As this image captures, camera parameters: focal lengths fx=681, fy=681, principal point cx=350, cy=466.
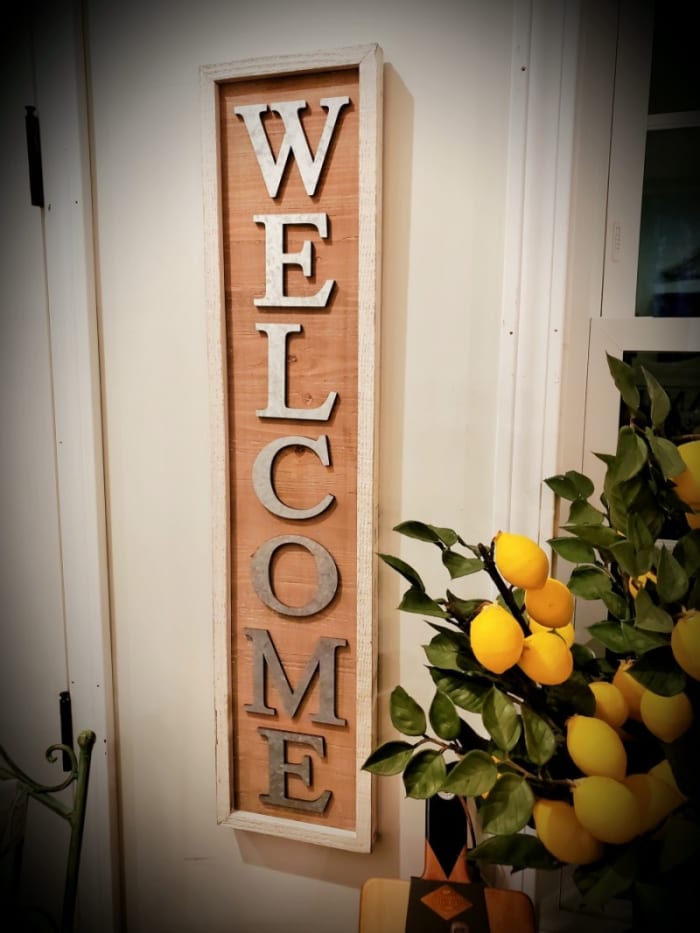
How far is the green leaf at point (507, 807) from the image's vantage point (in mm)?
583

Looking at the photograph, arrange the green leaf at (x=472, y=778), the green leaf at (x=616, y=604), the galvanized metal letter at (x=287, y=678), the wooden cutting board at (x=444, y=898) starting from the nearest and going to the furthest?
the green leaf at (x=472, y=778), the green leaf at (x=616, y=604), the wooden cutting board at (x=444, y=898), the galvanized metal letter at (x=287, y=678)

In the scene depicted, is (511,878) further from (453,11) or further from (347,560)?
(453,11)

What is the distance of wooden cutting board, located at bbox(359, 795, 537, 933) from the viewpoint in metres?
0.91

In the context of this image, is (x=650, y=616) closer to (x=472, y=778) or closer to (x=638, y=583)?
(x=638, y=583)

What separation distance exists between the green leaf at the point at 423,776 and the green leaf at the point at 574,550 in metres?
0.26

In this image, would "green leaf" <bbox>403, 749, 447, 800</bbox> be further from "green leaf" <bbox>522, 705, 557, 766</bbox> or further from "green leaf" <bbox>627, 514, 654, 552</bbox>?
"green leaf" <bbox>627, 514, 654, 552</bbox>

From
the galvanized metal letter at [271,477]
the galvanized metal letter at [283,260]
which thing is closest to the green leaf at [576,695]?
the galvanized metal letter at [271,477]

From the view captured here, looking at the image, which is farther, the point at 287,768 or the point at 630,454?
the point at 287,768

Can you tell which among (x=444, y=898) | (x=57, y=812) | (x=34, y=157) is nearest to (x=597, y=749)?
(x=444, y=898)

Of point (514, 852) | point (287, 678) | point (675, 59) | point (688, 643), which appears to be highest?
point (675, 59)

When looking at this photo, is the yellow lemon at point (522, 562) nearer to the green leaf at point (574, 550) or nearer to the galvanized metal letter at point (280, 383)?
the green leaf at point (574, 550)

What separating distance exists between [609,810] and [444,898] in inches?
19.5

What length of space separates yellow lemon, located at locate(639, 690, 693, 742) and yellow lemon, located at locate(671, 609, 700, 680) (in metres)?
0.03

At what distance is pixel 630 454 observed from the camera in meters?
0.56
